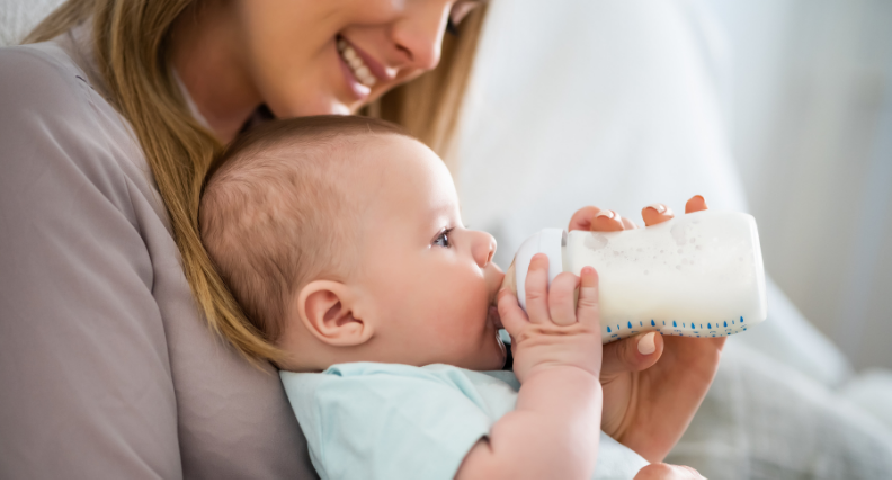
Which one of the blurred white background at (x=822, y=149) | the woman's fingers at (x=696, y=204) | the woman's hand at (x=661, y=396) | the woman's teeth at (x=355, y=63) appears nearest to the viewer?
the woman's fingers at (x=696, y=204)

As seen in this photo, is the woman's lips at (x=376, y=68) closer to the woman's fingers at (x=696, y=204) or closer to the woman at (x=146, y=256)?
the woman at (x=146, y=256)

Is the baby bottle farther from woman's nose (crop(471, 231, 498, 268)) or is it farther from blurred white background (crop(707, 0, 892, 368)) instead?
blurred white background (crop(707, 0, 892, 368))

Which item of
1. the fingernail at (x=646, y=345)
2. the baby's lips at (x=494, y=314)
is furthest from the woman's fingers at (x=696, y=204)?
the baby's lips at (x=494, y=314)

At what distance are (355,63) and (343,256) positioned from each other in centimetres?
49

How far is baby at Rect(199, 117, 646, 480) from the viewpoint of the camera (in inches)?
25.1

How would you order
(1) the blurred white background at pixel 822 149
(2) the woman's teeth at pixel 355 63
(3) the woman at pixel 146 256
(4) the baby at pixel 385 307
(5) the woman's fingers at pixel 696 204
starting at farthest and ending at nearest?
(1) the blurred white background at pixel 822 149 → (2) the woman's teeth at pixel 355 63 → (5) the woman's fingers at pixel 696 204 → (4) the baby at pixel 385 307 → (3) the woman at pixel 146 256

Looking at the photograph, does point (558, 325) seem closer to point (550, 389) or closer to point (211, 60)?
point (550, 389)

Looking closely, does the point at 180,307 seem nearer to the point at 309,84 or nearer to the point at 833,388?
the point at 309,84

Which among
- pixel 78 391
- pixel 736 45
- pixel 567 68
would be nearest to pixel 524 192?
pixel 567 68

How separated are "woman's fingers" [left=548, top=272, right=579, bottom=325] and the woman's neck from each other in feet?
2.38

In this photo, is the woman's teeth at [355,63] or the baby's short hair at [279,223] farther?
the woman's teeth at [355,63]

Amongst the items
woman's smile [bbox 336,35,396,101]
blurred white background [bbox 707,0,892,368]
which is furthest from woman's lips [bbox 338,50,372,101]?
blurred white background [bbox 707,0,892,368]

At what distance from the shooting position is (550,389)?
649 millimetres

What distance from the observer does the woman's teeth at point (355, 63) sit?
1.06m
